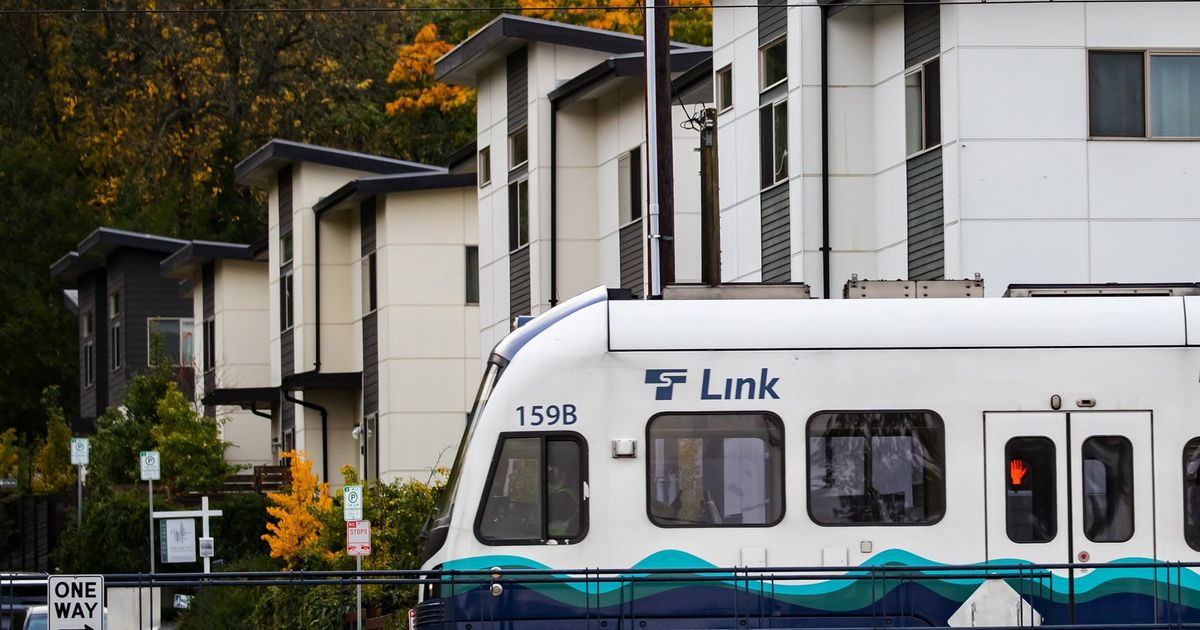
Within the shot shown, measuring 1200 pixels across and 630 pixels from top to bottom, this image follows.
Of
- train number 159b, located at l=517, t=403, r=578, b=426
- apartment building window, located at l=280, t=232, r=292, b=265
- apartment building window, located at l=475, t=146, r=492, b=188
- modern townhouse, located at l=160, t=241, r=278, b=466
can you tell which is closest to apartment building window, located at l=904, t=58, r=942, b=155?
train number 159b, located at l=517, t=403, r=578, b=426

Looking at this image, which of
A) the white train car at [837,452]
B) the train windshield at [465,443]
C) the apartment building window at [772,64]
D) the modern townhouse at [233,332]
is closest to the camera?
the white train car at [837,452]

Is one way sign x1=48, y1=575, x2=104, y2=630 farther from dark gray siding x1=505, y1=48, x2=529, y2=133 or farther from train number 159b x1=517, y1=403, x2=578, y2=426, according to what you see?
dark gray siding x1=505, y1=48, x2=529, y2=133

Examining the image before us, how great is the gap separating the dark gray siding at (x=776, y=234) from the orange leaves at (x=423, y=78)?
34923mm

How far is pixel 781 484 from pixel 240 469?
123 ft

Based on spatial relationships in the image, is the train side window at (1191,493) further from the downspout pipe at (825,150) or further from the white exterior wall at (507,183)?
the white exterior wall at (507,183)

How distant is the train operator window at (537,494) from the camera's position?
48.6ft

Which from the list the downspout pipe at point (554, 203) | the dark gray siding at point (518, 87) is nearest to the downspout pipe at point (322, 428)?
the dark gray siding at point (518, 87)

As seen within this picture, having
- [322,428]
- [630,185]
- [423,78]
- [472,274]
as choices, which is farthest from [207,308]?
[630,185]

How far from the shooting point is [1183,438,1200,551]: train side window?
1481cm

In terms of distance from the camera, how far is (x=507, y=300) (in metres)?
36.1

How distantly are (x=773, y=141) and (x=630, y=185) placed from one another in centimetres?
630

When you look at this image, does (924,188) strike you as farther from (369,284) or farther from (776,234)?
(369,284)

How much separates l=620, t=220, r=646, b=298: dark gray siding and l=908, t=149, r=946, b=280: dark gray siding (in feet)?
25.4

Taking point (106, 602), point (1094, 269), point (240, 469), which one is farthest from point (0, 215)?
point (106, 602)
